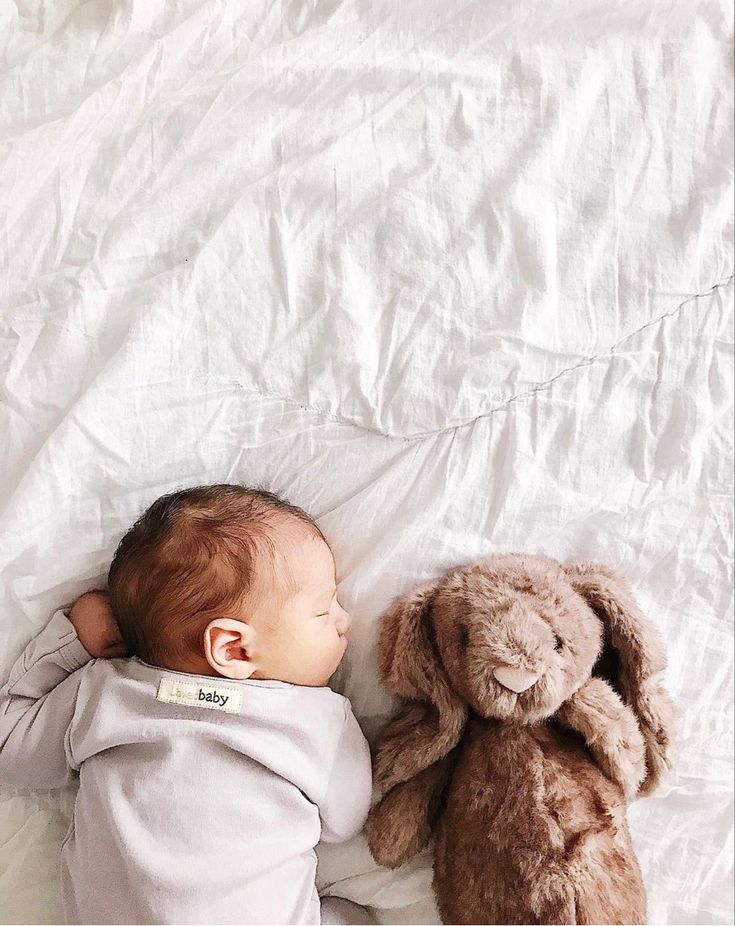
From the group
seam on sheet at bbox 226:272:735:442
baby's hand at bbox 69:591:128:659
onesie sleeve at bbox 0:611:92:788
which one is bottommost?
onesie sleeve at bbox 0:611:92:788

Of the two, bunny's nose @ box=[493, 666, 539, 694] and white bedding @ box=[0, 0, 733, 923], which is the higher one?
white bedding @ box=[0, 0, 733, 923]

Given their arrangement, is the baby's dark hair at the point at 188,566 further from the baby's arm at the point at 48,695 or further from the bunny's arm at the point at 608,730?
the bunny's arm at the point at 608,730

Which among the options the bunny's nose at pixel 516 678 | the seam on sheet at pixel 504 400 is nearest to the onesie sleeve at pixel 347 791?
the bunny's nose at pixel 516 678

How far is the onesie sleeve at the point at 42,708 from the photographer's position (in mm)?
1003

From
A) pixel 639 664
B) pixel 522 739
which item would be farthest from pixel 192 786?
pixel 639 664

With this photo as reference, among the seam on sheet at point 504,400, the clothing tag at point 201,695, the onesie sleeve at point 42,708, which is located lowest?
the onesie sleeve at point 42,708

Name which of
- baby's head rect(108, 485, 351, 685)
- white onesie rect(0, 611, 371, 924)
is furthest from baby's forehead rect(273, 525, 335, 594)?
white onesie rect(0, 611, 371, 924)

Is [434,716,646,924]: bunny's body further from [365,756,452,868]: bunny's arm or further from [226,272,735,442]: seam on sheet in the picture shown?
[226,272,735,442]: seam on sheet

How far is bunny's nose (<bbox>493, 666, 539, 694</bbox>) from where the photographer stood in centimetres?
85

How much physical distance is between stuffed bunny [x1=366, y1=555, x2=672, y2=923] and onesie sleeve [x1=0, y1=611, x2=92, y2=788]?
36 centimetres

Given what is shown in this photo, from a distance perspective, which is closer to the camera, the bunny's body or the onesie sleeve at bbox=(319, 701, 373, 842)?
the bunny's body

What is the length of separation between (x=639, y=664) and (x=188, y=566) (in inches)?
19.4

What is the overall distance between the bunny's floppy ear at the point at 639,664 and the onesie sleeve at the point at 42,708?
0.59 m

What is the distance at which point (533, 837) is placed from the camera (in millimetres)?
861
